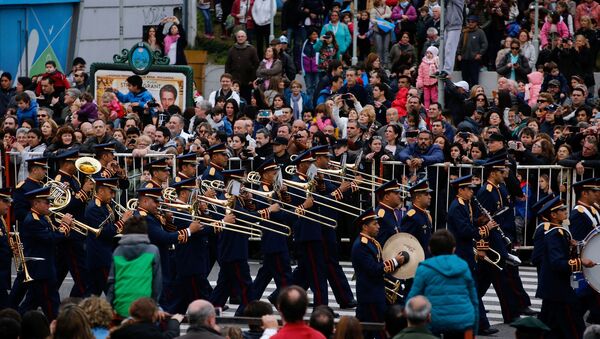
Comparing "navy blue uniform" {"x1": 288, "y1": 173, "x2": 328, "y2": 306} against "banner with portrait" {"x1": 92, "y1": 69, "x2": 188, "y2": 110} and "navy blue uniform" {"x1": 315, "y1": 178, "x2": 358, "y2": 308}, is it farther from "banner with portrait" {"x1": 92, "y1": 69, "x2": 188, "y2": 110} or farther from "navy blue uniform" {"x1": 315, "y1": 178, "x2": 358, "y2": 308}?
"banner with portrait" {"x1": 92, "y1": 69, "x2": 188, "y2": 110}

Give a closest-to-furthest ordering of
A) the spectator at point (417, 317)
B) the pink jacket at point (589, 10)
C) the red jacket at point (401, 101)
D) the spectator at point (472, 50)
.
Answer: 1. the spectator at point (417, 317)
2. the red jacket at point (401, 101)
3. the spectator at point (472, 50)
4. the pink jacket at point (589, 10)

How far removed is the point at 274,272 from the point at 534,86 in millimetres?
8370

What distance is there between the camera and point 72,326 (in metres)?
12.5

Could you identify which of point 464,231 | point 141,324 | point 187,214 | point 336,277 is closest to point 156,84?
point 336,277

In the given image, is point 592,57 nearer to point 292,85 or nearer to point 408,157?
point 292,85

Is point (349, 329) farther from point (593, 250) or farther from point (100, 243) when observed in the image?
point (100, 243)

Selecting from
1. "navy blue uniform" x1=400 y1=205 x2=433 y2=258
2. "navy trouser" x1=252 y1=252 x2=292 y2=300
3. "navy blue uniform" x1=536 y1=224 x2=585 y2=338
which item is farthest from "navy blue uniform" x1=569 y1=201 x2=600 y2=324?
"navy trouser" x1=252 y1=252 x2=292 y2=300

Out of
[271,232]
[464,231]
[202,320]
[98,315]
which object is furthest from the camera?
[271,232]

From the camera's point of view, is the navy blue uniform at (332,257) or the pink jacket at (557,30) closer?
the navy blue uniform at (332,257)

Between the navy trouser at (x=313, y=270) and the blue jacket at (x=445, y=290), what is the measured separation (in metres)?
5.13

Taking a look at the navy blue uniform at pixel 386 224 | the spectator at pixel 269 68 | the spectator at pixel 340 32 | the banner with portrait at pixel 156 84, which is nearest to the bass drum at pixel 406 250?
the navy blue uniform at pixel 386 224

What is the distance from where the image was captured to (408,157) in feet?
70.1

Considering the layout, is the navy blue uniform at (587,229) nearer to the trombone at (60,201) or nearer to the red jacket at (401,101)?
the trombone at (60,201)

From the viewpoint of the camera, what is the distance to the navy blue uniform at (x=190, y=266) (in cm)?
1842
